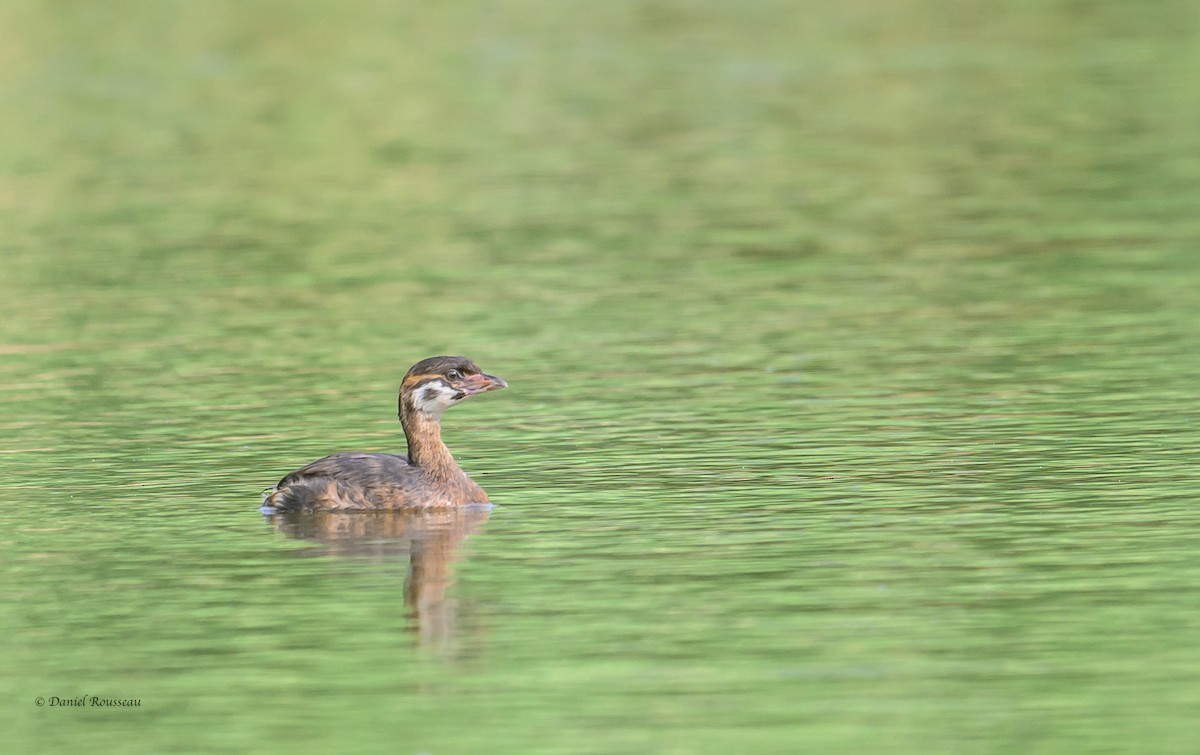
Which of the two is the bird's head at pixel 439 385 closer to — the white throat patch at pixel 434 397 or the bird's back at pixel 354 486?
the white throat patch at pixel 434 397

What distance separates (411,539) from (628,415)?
15.3 feet

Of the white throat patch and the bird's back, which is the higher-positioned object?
the white throat patch

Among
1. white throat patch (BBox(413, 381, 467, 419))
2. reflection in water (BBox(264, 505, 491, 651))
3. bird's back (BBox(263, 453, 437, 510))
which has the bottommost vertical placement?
reflection in water (BBox(264, 505, 491, 651))

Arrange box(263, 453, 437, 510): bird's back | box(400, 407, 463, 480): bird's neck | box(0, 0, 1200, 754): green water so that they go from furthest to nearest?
1. box(400, 407, 463, 480): bird's neck
2. box(263, 453, 437, 510): bird's back
3. box(0, 0, 1200, 754): green water

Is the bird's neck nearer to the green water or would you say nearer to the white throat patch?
the white throat patch

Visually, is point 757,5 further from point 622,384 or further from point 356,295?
point 622,384

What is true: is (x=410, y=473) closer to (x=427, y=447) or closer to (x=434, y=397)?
(x=427, y=447)

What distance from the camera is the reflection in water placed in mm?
15859

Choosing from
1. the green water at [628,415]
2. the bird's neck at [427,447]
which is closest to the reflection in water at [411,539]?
the green water at [628,415]

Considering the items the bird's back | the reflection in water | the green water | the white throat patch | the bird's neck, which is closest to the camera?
the green water

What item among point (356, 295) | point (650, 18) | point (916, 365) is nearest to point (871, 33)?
point (650, 18)

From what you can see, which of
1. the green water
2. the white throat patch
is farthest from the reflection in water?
the white throat patch

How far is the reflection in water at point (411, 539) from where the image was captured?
15.9 meters

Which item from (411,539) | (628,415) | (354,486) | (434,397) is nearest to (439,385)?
(434,397)
